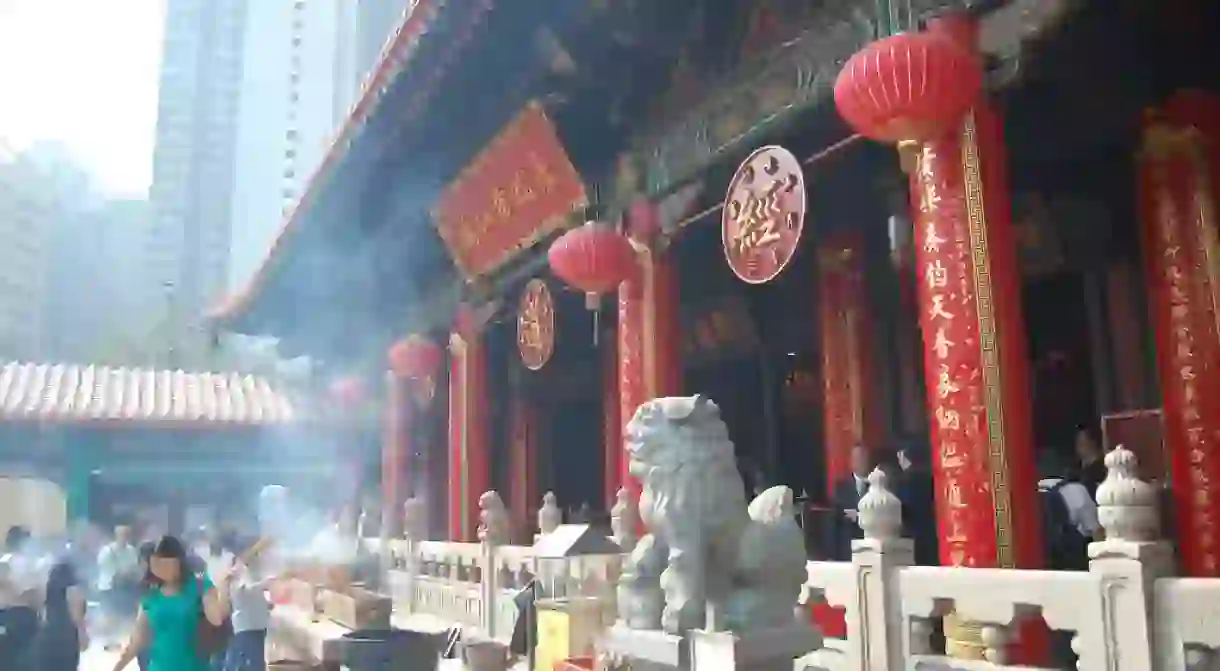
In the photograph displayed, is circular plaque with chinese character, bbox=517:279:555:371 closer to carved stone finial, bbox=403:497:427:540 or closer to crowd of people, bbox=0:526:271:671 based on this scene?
carved stone finial, bbox=403:497:427:540

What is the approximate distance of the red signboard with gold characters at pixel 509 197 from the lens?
22.6 feet

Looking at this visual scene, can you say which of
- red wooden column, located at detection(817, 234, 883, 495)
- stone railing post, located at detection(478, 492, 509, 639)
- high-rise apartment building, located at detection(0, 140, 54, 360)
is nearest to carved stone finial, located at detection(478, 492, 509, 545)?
stone railing post, located at detection(478, 492, 509, 639)

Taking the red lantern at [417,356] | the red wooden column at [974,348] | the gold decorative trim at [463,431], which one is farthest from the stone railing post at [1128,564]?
the red lantern at [417,356]

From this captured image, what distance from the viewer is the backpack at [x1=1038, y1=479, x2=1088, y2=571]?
497 centimetres

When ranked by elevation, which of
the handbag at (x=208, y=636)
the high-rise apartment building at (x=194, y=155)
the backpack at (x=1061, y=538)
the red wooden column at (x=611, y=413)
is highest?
the high-rise apartment building at (x=194, y=155)

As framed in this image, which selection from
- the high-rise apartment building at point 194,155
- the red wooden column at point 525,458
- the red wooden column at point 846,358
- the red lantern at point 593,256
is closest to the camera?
the red lantern at point 593,256

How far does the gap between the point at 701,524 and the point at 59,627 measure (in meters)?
3.89

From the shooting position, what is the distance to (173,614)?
11.2 ft

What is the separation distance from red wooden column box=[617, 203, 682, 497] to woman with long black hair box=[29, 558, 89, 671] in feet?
10.7

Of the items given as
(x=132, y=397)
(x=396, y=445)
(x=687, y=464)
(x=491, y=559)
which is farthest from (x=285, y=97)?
(x=687, y=464)

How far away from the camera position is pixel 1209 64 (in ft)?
15.2

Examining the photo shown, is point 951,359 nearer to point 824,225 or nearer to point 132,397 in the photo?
point 824,225

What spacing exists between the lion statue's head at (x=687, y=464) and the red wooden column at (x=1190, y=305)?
2978 mm

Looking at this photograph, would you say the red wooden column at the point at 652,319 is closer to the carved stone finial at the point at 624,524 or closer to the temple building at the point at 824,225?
the temple building at the point at 824,225
